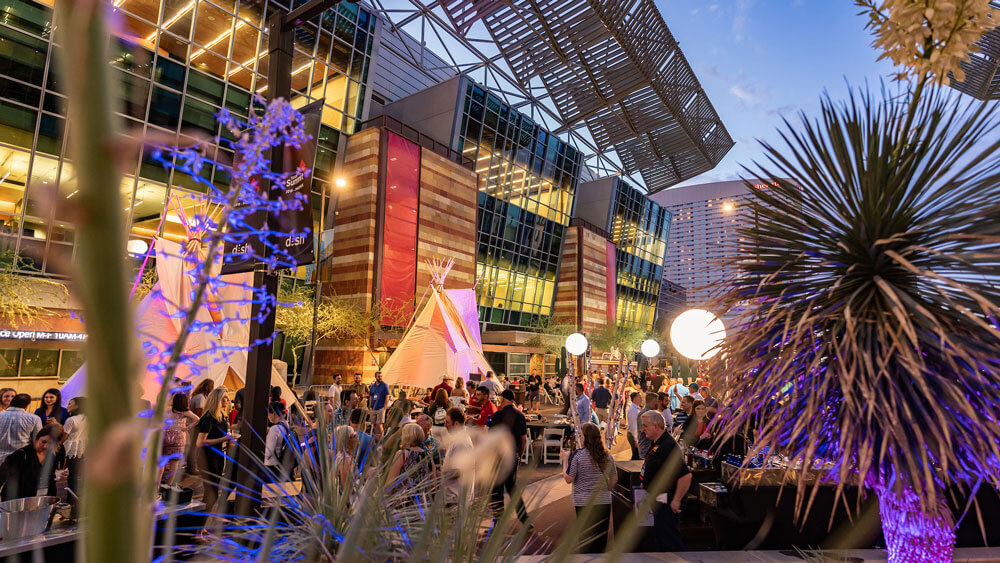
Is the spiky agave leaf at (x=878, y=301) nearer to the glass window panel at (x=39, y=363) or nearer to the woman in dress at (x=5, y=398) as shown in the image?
the woman in dress at (x=5, y=398)

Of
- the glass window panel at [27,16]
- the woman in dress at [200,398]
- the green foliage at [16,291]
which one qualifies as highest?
the glass window panel at [27,16]

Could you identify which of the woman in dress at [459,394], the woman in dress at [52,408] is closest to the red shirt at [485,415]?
the woman in dress at [459,394]

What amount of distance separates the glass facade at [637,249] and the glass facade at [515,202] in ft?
27.5

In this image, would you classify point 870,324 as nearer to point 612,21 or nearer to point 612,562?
point 612,562

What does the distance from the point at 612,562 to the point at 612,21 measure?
30348mm

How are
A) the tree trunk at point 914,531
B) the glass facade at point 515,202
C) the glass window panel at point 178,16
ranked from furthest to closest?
1. the glass facade at point 515,202
2. the glass window panel at point 178,16
3. the tree trunk at point 914,531

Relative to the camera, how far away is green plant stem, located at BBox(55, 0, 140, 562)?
0.32 m

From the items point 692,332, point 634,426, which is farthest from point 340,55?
point 692,332

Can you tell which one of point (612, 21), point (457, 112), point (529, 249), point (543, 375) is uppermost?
point (612, 21)

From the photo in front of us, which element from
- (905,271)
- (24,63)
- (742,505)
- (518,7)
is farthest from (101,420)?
(518,7)

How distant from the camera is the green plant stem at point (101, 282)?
0.32 metres

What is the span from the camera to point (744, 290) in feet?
9.87

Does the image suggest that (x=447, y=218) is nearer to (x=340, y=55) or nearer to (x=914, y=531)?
(x=340, y=55)

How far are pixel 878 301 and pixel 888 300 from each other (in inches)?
4.3
